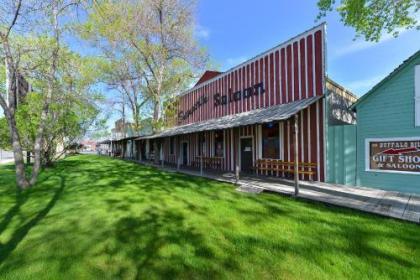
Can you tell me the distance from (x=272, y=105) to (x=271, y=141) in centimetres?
160

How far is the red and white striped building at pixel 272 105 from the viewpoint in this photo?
926 cm

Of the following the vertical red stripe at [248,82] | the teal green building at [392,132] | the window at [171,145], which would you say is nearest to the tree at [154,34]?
the window at [171,145]

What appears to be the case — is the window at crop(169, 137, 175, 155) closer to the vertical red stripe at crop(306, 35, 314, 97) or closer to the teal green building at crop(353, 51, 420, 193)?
the vertical red stripe at crop(306, 35, 314, 97)

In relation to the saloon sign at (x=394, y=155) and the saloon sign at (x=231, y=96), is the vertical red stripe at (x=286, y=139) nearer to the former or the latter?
the saloon sign at (x=231, y=96)

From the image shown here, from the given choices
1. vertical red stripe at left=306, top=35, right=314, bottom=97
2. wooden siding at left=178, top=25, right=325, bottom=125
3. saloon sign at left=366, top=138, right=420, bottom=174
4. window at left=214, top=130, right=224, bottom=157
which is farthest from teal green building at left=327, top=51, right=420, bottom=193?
window at left=214, top=130, right=224, bottom=157

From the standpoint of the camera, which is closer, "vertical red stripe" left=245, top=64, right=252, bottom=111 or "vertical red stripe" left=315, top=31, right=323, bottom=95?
"vertical red stripe" left=315, top=31, right=323, bottom=95

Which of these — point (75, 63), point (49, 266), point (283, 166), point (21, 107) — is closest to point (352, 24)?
point (283, 166)

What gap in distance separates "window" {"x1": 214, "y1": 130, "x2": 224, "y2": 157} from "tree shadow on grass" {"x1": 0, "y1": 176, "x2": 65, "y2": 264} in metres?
8.58

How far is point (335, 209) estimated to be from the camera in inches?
234

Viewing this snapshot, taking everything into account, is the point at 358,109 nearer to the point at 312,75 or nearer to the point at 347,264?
the point at 312,75

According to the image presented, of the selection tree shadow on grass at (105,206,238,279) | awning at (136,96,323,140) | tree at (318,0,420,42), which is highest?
tree at (318,0,420,42)

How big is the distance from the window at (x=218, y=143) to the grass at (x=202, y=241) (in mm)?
7646

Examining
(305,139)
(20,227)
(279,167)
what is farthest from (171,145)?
(20,227)

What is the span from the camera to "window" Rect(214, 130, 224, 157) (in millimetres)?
14617
